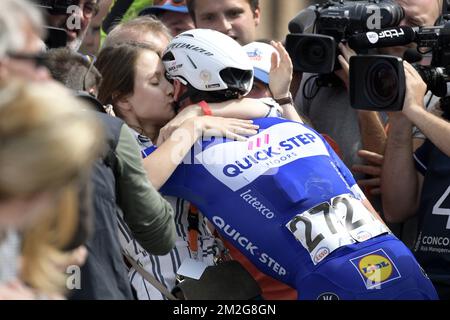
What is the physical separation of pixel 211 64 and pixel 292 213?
0.63 metres

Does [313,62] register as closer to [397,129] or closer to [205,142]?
[397,129]

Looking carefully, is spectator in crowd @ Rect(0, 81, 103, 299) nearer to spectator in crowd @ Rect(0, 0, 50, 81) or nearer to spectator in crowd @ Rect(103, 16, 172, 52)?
spectator in crowd @ Rect(0, 0, 50, 81)

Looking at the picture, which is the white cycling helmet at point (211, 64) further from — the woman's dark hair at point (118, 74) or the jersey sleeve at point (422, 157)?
the jersey sleeve at point (422, 157)

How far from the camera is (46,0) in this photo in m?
4.44

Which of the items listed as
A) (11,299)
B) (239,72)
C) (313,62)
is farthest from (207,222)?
(11,299)

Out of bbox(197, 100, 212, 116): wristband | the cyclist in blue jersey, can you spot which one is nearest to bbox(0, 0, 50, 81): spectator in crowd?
the cyclist in blue jersey

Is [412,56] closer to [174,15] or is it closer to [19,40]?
[174,15]

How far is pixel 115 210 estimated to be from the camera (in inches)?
114

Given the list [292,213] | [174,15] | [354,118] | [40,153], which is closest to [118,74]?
[292,213]

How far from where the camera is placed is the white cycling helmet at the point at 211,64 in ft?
12.4

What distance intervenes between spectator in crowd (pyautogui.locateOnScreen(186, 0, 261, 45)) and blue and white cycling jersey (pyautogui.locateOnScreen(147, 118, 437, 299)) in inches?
59.3

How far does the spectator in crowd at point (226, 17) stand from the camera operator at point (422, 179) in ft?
3.21

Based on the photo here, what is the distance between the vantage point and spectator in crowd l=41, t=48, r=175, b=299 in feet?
9.30

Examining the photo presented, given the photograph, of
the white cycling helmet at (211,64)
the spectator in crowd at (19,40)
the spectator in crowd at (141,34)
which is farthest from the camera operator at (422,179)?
the spectator in crowd at (19,40)
